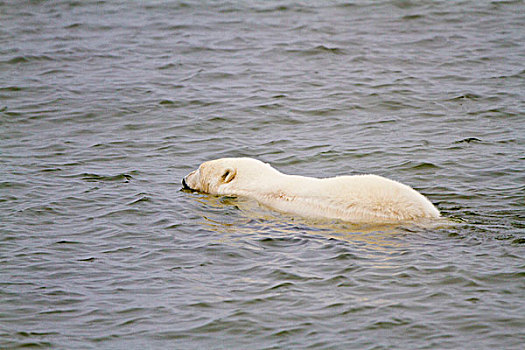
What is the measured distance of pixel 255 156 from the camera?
13438mm

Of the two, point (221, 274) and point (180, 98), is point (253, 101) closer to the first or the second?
point (180, 98)

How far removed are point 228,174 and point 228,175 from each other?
1.4 inches

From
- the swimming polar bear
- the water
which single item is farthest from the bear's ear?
the water

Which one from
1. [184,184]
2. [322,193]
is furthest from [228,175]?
[322,193]

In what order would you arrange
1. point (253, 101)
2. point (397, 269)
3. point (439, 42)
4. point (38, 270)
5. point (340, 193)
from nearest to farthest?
point (397, 269) < point (38, 270) < point (340, 193) < point (253, 101) < point (439, 42)

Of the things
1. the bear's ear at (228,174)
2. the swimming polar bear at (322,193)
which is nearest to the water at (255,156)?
the swimming polar bear at (322,193)

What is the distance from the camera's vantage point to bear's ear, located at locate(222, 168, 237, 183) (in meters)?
11.0

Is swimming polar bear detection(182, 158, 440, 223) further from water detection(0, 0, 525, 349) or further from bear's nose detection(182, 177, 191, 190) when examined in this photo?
bear's nose detection(182, 177, 191, 190)

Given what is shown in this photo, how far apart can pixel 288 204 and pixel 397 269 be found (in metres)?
2.35

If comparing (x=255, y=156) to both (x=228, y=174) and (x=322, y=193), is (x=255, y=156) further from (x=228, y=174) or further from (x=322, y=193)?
(x=322, y=193)

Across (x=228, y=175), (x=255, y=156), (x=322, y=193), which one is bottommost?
(x=255, y=156)

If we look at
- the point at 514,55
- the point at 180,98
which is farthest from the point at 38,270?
the point at 514,55

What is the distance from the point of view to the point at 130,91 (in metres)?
17.4

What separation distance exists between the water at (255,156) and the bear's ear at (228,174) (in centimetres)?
32
